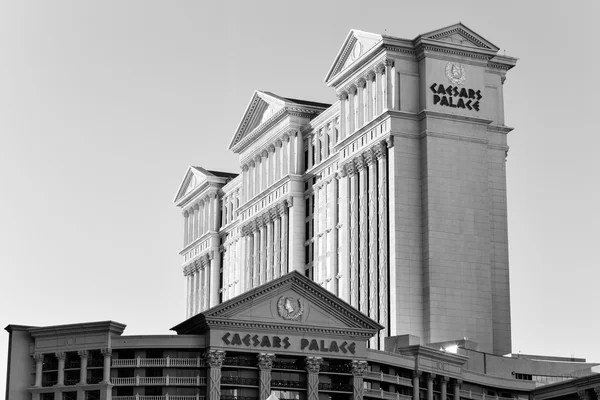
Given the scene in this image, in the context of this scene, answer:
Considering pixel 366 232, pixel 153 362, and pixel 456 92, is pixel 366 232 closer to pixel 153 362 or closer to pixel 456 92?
pixel 456 92

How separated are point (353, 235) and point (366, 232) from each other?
364 centimetres

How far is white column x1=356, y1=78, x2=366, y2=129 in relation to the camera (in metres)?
186

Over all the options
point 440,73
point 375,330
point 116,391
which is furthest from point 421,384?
point 440,73

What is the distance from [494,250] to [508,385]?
2277cm

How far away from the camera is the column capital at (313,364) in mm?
145625

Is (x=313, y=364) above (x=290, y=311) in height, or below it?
below

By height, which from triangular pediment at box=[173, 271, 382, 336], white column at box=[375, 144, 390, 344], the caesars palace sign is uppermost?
the caesars palace sign

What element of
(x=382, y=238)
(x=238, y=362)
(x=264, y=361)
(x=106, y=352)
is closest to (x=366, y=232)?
(x=382, y=238)

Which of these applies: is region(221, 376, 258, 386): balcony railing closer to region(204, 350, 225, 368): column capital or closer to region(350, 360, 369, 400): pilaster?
region(204, 350, 225, 368): column capital

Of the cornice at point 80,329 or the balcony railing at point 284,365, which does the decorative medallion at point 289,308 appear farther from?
the cornice at point 80,329

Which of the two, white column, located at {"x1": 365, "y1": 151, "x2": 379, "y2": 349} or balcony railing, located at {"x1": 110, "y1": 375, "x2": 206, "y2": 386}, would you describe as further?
white column, located at {"x1": 365, "y1": 151, "x2": 379, "y2": 349}

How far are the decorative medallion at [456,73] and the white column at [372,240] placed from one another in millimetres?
14255

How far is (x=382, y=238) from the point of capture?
178000mm

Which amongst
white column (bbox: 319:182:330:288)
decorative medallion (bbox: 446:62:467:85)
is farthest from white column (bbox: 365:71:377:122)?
white column (bbox: 319:182:330:288)
